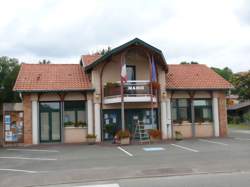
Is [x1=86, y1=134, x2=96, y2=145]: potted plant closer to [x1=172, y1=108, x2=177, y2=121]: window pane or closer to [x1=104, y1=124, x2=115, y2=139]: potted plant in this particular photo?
[x1=104, y1=124, x2=115, y2=139]: potted plant

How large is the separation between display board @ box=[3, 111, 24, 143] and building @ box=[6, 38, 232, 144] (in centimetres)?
36

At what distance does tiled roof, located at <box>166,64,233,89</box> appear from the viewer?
77.0 feet

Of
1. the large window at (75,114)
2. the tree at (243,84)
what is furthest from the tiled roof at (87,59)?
the tree at (243,84)

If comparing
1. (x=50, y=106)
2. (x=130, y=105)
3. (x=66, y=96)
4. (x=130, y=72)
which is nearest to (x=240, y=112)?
(x=130, y=72)

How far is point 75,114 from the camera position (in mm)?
21781

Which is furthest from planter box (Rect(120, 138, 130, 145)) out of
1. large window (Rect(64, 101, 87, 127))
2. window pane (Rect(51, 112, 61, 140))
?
window pane (Rect(51, 112, 61, 140))

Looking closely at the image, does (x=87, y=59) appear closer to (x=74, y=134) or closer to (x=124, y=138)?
(x=74, y=134)

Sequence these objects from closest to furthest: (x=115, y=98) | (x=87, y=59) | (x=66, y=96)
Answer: (x=115, y=98) → (x=66, y=96) → (x=87, y=59)

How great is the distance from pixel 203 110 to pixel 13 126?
12.7 meters

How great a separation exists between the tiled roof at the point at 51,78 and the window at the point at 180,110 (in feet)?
20.0

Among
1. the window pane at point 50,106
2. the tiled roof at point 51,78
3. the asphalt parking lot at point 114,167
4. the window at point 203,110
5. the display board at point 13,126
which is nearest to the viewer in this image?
the asphalt parking lot at point 114,167

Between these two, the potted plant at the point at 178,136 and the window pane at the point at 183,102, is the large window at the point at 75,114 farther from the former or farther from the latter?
the window pane at the point at 183,102

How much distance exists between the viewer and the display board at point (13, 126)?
67.8 feet

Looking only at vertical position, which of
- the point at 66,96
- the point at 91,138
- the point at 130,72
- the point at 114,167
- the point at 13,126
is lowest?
the point at 114,167
